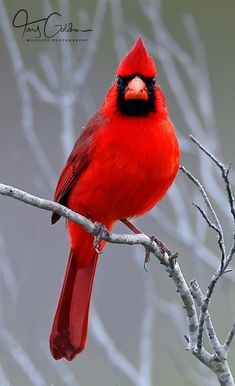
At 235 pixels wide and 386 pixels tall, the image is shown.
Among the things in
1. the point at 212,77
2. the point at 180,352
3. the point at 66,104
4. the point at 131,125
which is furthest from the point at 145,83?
the point at 212,77

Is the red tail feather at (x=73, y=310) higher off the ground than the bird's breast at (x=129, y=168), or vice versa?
the bird's breast at (x=129, y=168)

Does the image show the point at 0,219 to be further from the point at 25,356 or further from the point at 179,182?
the point at 25,356

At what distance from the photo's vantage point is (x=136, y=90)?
3.61m

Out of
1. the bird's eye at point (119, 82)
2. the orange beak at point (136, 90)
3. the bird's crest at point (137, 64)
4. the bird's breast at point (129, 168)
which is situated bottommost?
the bird's breast at point (129, 168)

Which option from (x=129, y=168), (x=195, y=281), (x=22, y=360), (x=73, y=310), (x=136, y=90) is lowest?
(x=22, y=360)

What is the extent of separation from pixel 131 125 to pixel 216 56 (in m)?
3.11

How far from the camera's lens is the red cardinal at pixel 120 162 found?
356cm

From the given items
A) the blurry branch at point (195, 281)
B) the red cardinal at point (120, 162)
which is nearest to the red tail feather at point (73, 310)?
the red cardinal at point (120, 162)

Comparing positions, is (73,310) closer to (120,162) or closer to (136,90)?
(120,162)

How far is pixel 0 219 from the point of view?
5594 mm
